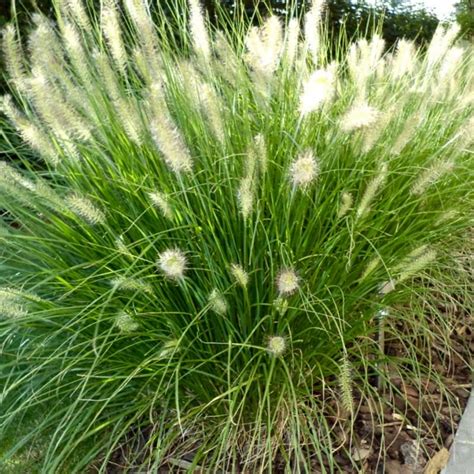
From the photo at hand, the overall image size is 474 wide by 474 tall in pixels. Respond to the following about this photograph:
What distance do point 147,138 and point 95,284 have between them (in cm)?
52

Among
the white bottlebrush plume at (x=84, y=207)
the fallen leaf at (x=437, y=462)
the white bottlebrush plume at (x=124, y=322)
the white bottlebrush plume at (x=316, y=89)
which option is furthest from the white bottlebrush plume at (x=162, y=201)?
the fallen leaf at (x=437, y=462)

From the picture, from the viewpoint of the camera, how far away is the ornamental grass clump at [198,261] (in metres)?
1.93

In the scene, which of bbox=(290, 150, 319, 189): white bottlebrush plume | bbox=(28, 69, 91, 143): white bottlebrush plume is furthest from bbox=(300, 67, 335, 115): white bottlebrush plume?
bbox=(28, 69, 91, 143): white bottlebrush plume

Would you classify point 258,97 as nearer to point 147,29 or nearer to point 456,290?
point 147,29

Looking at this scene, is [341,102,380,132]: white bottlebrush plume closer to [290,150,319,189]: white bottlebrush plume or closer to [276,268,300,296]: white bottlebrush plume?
[290,150,319,189]: white bottlebrush plume

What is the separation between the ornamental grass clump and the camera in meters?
1.93

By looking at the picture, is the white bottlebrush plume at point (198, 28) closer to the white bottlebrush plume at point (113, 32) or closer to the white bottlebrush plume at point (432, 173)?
the white bottlebrush plume at point (113, 32)

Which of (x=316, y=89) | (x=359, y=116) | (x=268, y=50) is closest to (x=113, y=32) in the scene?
(x=268, y=50)

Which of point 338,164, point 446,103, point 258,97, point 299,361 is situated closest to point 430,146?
point 446,103

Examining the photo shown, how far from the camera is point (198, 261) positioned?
209cm

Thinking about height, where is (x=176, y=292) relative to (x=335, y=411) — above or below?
above

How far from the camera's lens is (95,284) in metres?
2.20

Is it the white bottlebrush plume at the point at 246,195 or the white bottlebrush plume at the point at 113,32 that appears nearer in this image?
the white bottlebrush plume at the point at 246,195

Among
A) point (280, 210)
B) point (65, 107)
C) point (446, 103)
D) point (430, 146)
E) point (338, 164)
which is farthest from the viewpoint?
point (446, 103)
